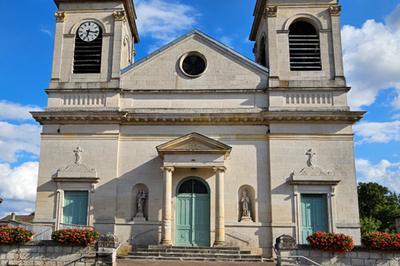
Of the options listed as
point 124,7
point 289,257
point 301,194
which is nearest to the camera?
point 289,257

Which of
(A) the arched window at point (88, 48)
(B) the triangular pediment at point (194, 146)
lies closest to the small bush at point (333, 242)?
(B) the triangular pediment at point (194, 146)

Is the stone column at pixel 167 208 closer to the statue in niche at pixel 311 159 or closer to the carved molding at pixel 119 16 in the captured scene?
the statue in niche at pixel 311 159

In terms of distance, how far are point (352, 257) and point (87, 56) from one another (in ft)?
45.3

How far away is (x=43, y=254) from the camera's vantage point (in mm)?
14195

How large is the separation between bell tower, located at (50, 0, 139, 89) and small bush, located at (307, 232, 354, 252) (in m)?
10.6

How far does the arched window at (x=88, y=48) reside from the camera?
2020 cm

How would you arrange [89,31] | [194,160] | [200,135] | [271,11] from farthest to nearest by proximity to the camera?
1. [89,31]
2. [271,11]
3. [200,135]
4. [194,160]

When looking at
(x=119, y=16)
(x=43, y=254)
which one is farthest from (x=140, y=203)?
(x=119, y=16)

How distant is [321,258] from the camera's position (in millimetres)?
13961

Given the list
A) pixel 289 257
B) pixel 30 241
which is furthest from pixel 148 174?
pixel 289 257

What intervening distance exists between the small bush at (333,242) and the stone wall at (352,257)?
0.61 feet

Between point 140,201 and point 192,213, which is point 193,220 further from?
point 140,201

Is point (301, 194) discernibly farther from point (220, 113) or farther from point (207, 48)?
point (207, 48)

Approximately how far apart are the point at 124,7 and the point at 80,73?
3775 mm
